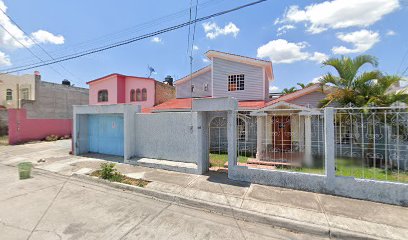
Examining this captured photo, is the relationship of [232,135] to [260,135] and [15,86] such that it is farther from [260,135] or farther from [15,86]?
[15,86]

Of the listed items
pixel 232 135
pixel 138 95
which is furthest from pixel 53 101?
pixel 232 135

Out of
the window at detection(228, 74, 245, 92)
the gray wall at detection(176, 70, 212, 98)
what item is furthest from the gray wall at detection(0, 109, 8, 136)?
the window at detection(228, 74, 245, 92)

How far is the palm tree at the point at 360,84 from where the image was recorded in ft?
25.6

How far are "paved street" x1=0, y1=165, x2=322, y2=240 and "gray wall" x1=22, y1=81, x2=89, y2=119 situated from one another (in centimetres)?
1621

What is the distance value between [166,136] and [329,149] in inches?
234

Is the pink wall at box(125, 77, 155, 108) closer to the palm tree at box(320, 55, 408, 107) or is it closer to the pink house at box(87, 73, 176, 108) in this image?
the pink house at box(87, 73, 176, 108)

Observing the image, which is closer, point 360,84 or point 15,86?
point 360,84

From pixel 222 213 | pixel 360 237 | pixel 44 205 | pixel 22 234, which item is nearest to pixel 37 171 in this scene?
pixel 44 205

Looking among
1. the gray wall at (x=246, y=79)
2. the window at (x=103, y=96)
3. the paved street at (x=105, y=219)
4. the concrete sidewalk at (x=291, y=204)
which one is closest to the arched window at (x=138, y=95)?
the window at (x=103, y=96)

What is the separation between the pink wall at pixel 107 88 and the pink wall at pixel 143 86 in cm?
106

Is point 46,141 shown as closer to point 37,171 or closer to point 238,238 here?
point 37,171

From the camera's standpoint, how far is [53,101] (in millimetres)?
21125

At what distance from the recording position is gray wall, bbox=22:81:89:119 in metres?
18.9

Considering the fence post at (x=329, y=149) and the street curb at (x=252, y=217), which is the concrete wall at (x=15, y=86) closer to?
the street curb at (x=252, y=217)
